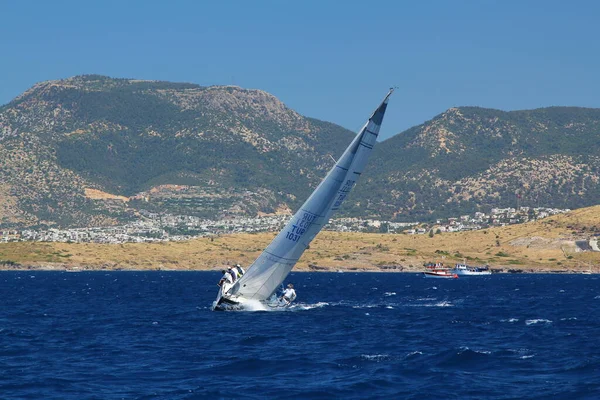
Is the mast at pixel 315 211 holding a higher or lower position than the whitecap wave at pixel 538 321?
higher

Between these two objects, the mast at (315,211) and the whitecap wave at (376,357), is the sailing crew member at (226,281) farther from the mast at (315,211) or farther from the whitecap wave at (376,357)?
the whitecap wave at (376,357)

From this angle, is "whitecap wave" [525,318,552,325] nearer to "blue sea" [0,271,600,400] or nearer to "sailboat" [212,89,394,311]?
"blue sea" [0,271,600,400]

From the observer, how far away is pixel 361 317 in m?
72.8

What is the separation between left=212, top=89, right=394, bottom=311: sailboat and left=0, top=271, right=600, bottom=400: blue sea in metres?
1.47

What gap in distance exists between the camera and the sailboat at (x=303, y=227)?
69.2 meters

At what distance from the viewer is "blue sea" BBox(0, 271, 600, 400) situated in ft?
131

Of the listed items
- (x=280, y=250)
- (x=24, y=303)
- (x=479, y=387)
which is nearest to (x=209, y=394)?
(x=479, y=387)

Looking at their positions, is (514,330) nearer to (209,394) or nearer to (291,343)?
(291,343)

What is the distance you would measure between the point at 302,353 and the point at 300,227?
21380 millimetres

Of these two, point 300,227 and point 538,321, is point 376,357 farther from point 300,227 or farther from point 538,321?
point 538,321

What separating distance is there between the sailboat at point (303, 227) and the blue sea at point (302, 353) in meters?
1.47

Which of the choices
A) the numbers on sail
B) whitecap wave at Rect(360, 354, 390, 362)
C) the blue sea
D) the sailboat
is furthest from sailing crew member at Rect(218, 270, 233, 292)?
whitecap wave at Rect(360, 354, 390, 362)

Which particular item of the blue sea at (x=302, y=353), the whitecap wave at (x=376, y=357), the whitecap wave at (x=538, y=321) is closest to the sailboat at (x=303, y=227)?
the blue sea at (x=302, y=353)

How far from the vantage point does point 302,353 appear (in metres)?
50.6
